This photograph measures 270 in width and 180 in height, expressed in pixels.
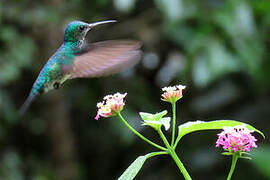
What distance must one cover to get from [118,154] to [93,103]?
0.63m

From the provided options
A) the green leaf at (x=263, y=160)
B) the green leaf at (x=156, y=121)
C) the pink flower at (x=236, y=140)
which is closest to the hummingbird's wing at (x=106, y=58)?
the green leaf at (x=156, y=121)

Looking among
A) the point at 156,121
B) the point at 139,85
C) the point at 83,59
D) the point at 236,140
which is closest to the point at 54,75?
the point at 83,59

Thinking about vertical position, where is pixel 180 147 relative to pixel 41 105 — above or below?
below

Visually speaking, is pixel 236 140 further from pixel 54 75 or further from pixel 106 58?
pixel 54 75

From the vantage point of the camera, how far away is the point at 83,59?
160 cm

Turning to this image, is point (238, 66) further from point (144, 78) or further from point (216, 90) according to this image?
point (144, 78)

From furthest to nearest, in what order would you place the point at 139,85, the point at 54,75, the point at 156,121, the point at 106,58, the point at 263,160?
the point at 139,85 → the point at 263,160 → the point at 54,75 → the point at 106,58 → the point at 156,121

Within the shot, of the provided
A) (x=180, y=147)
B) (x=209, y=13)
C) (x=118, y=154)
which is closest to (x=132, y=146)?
(x=118, y=154)

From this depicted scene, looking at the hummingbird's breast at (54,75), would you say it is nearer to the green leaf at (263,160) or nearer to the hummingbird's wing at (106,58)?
the hummingbird's wing at (106,58)

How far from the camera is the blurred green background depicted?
9.93 ft

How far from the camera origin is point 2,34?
312 cm

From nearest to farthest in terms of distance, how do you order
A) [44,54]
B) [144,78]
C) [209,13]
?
[209,13], [44,54], [144,78]

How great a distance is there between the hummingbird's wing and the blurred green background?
1.31 m

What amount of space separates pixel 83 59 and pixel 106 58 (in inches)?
4.9
